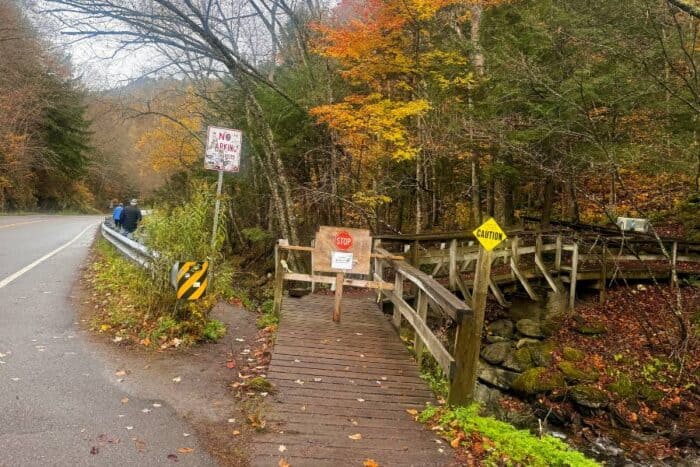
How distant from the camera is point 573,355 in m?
10.6

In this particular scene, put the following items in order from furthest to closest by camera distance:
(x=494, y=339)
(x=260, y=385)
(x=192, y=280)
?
(x=494, y=339)
(x=192, y=280)
(x=260, y=385)

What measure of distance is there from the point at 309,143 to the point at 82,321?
1095 centimetres

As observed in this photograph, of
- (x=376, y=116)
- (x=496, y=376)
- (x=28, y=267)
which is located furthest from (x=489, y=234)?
(x=28, y=267)

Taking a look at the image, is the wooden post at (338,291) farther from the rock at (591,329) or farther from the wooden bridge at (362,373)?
the rock at (591,329)

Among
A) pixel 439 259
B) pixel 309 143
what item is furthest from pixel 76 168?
pixel 439 259

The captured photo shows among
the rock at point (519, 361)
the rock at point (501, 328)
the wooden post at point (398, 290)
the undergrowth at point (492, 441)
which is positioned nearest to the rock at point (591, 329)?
the rock at point (501, 328)

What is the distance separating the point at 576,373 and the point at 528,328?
251 cm

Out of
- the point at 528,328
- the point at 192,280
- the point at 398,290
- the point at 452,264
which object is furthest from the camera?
the point at 528,328

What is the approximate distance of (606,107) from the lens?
12211 mm

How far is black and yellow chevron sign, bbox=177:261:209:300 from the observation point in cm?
651

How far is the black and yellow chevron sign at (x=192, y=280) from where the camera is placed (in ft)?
21.4

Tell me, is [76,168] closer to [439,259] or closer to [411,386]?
[439,259]

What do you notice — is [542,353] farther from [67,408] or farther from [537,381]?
[67,408]

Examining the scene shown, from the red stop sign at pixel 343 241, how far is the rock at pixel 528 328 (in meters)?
6.15
